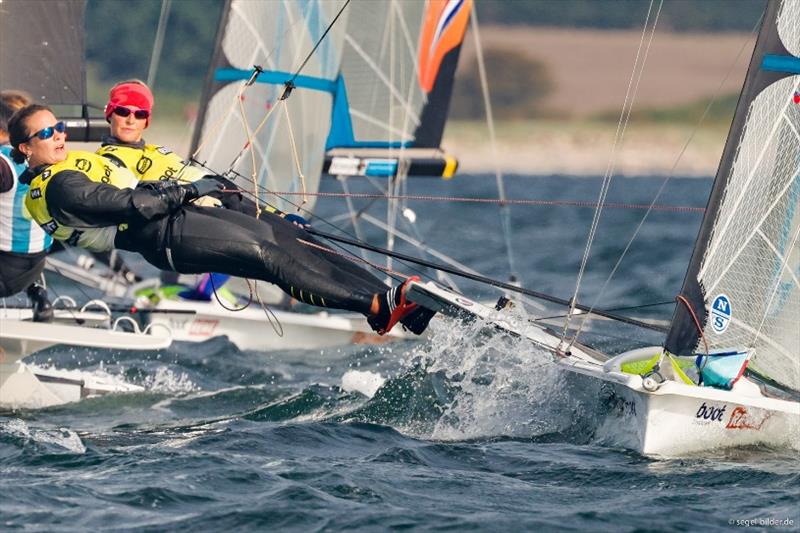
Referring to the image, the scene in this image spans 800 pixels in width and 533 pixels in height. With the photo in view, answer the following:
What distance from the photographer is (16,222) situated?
6.93 m

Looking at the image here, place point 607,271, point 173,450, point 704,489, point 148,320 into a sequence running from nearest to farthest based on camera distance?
point 704,489 < point 173,450 < point 148,320 < point 607,271

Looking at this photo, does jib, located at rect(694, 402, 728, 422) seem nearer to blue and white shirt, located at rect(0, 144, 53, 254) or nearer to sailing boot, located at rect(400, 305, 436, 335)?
sailing boot, located at rect(400, 305, 436, 335)

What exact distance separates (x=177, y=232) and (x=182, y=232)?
2 cm

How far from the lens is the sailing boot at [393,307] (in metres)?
6.25

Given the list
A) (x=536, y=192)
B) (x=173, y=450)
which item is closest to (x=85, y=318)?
(x=173, y=450)

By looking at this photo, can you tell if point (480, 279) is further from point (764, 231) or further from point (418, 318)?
point (764, 231)

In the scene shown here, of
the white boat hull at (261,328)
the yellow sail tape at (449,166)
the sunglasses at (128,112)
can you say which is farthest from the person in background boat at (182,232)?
the yellow sail tape at (449,166)

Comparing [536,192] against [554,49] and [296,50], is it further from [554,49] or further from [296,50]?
[296,50]

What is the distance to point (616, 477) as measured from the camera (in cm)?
557

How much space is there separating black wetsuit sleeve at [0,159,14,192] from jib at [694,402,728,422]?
129 inches

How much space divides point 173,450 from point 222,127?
388 centimetres

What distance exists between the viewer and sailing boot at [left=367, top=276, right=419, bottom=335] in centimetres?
625

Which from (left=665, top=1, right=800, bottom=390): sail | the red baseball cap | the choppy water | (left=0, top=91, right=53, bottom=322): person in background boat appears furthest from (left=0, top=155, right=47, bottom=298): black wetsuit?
(left=665, top=1, right=800, bottom=390): sail

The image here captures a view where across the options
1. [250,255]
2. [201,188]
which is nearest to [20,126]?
[201,188]
